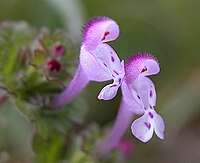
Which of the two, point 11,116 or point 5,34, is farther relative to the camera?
point 11,116

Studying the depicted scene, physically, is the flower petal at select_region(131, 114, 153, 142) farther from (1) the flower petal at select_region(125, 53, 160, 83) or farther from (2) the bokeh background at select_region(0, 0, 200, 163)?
(2) the bokeh background at select_region(0, 0, 200, 163)

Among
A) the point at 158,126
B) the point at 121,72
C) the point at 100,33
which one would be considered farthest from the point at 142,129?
the point at 100,33

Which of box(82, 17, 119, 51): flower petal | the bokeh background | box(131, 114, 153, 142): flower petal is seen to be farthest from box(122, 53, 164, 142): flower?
the bokeh background

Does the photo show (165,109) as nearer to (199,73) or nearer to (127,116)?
(199,73)

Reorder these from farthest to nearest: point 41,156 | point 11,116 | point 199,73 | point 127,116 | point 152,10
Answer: point 152,10 < point 199,73 < point 11,116 < point 41,156 < point 127,116

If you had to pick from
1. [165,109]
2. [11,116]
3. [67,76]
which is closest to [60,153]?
[67,76]

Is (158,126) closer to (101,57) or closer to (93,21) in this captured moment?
(101,57)

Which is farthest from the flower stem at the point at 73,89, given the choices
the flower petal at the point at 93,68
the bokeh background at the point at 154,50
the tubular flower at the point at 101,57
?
the bokeh background at the point at 154,50
